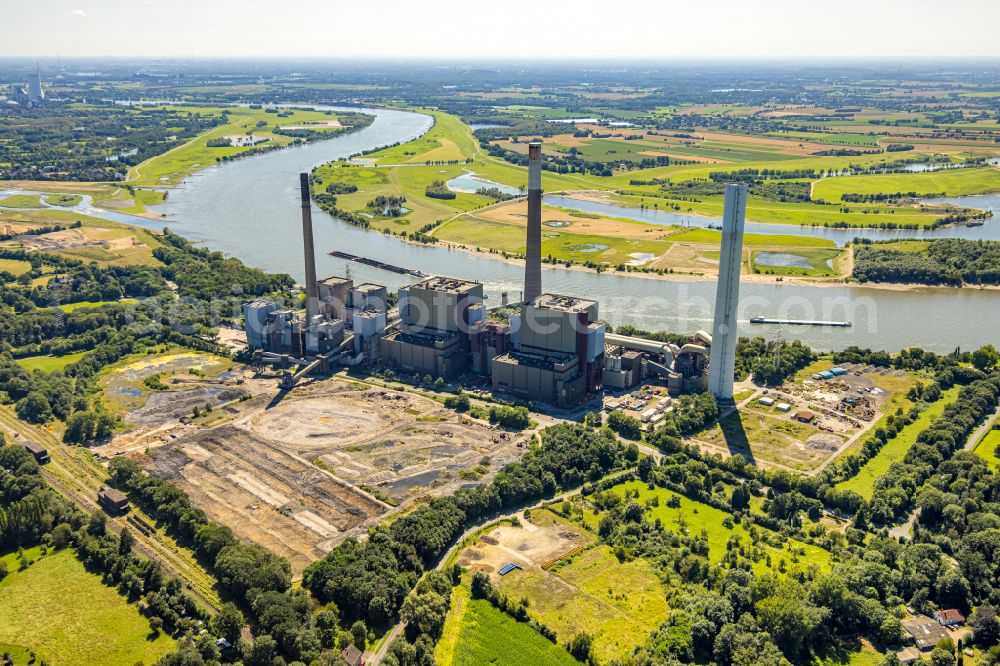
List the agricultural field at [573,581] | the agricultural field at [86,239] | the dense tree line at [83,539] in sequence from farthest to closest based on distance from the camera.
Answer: the agricultural field at [86,239] < the dense tree line at [83,539] < the agricultural field at [573,581]

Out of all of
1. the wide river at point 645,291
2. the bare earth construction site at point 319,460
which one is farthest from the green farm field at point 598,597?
the wide river at point 645,291

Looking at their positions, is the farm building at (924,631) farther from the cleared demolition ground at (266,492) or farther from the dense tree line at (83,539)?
the dense tree line at (83,539)

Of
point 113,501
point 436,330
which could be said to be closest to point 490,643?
point 113,501

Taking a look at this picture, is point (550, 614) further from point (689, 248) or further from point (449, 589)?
point (689, 248)

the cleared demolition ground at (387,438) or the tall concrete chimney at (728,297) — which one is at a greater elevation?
the tall concrete chimney at (728,297)

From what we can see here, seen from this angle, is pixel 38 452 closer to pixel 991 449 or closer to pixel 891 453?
pixel 891 453

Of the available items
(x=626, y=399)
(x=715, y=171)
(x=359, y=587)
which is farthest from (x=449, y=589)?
(x=715, y=171)
